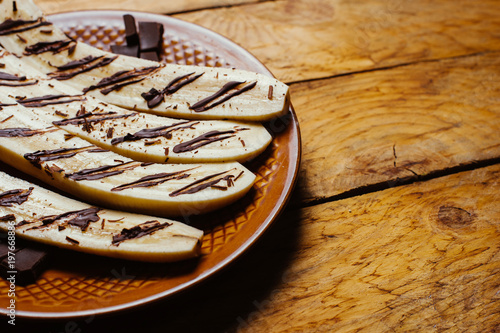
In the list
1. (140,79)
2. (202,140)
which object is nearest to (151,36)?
(140,79)

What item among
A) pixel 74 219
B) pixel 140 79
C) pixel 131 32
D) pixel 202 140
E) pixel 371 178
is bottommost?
pixel 371 178

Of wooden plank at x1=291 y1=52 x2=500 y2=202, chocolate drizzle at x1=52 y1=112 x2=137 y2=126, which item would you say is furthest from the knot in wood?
chocolate drizzle at x1=52 y1=112 x2=137 y2=126

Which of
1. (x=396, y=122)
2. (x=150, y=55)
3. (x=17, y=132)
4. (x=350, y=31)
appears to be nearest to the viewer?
(x=17, y=132)

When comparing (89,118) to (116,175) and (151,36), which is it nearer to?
(116,175)

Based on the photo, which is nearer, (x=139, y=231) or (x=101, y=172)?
(x=139, y=231)

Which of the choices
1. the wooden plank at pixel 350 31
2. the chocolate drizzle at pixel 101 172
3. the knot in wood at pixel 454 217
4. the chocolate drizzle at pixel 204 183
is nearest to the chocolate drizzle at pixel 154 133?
the chocolate drizzle at pixel 101 172

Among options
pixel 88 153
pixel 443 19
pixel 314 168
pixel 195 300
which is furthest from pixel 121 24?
pixel 443 19

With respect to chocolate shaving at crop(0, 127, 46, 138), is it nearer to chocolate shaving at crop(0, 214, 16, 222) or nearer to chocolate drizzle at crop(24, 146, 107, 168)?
chocolate drizzle at crop(24, 146, 107, 168)
